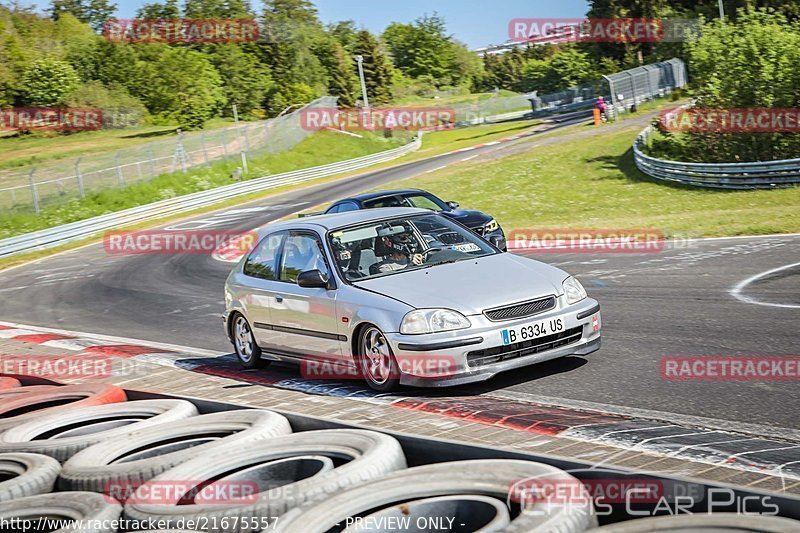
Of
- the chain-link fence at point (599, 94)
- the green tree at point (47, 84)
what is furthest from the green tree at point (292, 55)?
the green tree at point (47, 84)

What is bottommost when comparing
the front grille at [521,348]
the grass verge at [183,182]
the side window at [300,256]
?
the grass verge at [183,182]

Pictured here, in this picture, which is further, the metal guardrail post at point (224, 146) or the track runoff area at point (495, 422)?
the metal guardrail post at point (224, 146)

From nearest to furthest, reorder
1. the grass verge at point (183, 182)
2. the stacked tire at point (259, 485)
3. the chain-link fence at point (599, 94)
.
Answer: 1. the stacked tire at point (259, 485)
2. the grass verge at point (183, 182)
3. the chain-link fence at point (599, 94)

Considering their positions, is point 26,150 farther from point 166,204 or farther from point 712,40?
point 712,40

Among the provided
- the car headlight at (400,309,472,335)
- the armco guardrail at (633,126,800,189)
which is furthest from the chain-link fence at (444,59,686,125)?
the car headlight at (400,309,472,335)

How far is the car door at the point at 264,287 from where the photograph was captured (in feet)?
31.3

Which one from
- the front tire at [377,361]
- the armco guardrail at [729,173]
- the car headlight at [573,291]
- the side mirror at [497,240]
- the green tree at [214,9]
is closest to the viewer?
the front tire at [377,361]

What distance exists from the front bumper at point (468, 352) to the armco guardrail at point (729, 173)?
62.5 feet

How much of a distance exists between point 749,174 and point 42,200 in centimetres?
2803

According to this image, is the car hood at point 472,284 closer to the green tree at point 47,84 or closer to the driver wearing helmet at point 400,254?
the driver wearing helmet at point 400,254

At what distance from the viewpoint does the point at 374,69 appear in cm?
10981

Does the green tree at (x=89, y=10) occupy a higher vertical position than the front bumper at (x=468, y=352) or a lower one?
higher

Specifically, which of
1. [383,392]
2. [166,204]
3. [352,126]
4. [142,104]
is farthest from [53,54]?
[383,392]

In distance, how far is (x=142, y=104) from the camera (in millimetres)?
90000
